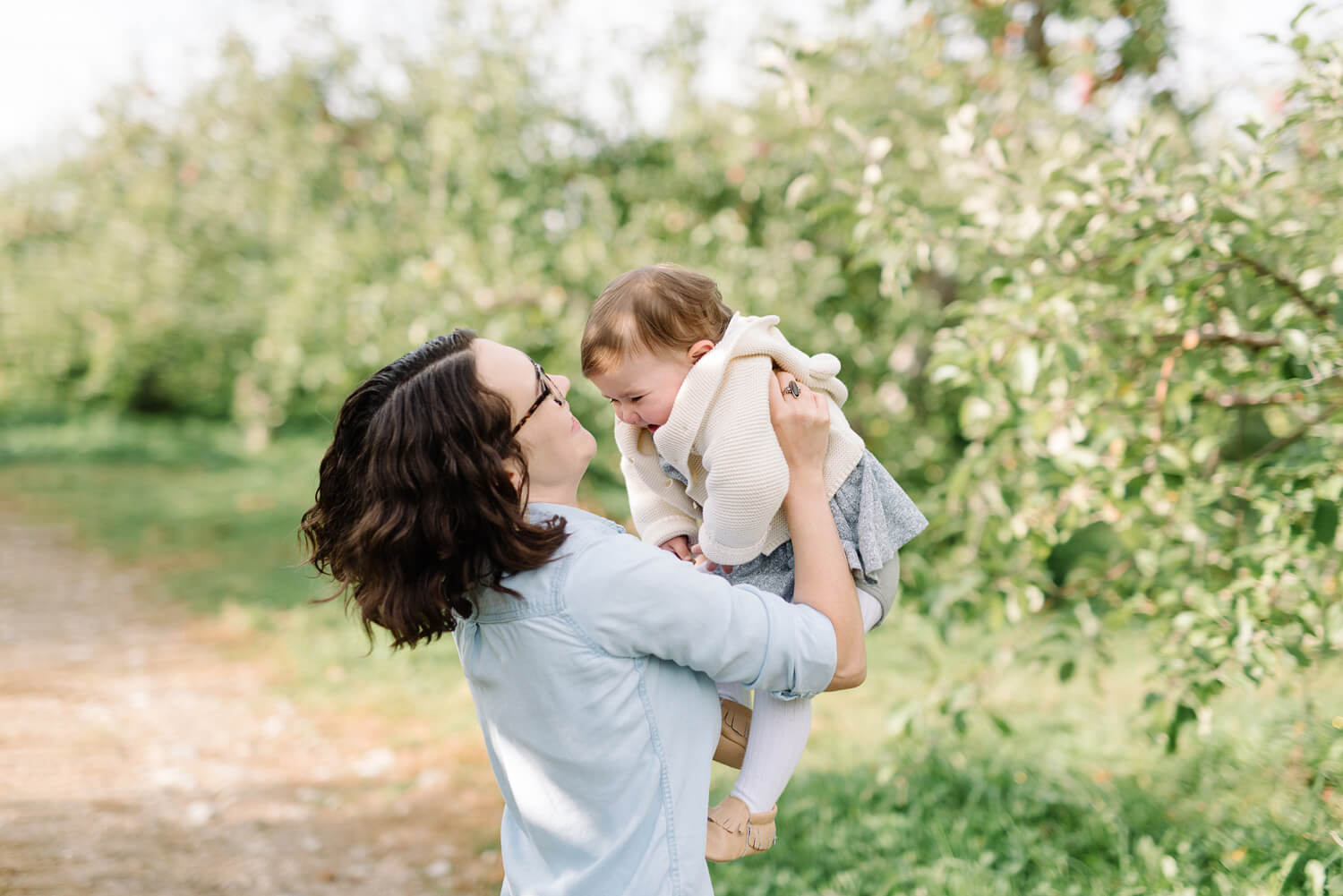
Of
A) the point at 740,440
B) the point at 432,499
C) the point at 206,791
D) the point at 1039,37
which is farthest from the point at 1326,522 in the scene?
the point at 206,791

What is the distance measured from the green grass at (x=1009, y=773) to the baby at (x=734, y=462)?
666 millimetres

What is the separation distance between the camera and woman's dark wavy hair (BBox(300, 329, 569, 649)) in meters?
1.45

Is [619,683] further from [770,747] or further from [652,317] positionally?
[652,317]

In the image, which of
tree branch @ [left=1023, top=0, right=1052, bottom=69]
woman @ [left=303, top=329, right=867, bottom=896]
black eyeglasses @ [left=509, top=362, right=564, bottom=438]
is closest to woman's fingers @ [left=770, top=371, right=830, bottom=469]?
woman @ [left=303, top=329, right=867, bottom=896]

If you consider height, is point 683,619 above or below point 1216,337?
below

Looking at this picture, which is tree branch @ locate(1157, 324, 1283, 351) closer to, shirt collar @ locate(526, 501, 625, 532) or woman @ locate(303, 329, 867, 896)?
woman @ locate(303, 329, 867, 896)

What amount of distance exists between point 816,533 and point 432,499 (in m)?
0.58

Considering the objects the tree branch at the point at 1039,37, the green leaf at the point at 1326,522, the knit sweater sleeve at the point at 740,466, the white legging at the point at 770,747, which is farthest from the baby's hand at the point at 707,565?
the tree branch at the point at 1039,37

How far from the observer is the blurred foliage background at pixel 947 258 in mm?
2600

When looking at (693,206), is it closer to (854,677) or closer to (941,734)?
(941,734)

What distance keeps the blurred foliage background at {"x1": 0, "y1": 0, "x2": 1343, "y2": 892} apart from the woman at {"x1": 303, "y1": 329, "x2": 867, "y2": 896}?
4.45 feet

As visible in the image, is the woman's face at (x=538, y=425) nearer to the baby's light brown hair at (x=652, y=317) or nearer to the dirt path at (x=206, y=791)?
the baby's light brown hair at (x=652, y=317)

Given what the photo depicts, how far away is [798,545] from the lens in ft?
5.26

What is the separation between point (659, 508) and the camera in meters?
1.91
